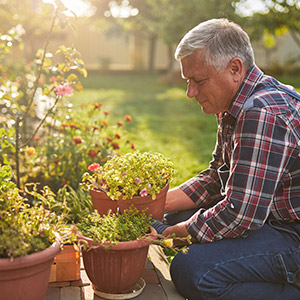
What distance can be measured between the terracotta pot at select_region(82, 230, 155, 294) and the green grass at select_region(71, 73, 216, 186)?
227 cm

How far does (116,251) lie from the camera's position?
2189 mm

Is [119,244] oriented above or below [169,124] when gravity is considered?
above

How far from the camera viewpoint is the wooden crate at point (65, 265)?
242cm

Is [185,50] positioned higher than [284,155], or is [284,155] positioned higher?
[185,50]

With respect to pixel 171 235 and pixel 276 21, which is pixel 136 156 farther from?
pixel 276 21

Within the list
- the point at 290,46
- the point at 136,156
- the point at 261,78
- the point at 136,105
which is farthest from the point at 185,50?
the point at 290,46

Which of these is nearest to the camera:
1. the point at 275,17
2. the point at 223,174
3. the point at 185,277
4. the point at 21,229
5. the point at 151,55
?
the point at 21,229

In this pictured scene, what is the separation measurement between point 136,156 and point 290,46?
2300cm

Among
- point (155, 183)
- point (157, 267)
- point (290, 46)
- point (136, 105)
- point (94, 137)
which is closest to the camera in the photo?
point (155, 183)

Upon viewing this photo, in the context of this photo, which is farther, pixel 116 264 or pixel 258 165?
pixel 116 264

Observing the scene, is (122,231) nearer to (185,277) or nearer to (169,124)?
(185,277)

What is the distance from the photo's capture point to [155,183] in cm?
254

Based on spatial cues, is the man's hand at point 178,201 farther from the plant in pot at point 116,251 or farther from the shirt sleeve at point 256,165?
the shirt sleeve at point 256,165

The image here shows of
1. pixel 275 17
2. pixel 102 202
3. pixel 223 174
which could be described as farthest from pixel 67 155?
pixel 275 17
